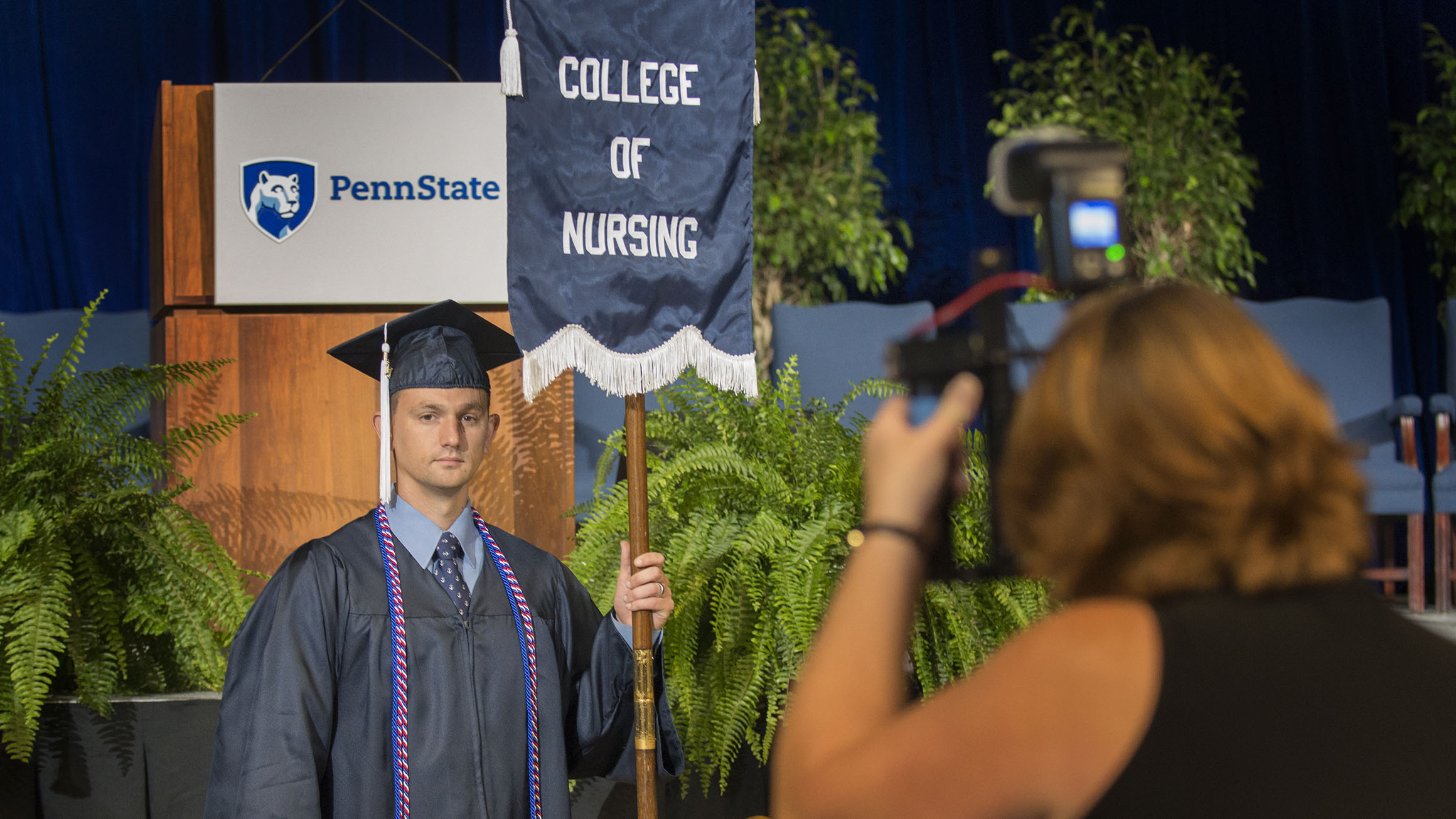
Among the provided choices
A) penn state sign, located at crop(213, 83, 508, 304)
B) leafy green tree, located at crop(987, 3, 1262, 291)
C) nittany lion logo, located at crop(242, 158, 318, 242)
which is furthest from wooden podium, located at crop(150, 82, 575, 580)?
leafy green tree, located at crop(987, 3, 1262, 291)

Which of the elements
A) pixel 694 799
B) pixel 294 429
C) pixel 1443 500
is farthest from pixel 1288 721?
pixel 1443 500

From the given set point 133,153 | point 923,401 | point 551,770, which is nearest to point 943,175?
point 133,153

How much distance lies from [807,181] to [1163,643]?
4564 millimetres

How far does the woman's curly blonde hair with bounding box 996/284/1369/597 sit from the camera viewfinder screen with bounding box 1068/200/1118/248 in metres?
0.13

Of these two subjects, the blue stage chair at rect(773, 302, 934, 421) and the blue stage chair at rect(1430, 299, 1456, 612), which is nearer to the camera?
the blue stage chair at rect(1430, 299, 1456, 612)

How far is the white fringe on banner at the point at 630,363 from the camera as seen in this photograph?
6.24 feet

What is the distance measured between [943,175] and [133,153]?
378 centimetres

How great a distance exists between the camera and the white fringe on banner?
1903 millimetres

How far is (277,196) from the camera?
2660 mm

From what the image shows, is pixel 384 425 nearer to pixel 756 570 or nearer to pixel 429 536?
pixel 429 536

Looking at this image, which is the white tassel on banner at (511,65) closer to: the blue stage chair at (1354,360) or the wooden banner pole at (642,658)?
the wooden banner pole at (642,658)

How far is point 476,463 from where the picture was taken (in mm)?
2020

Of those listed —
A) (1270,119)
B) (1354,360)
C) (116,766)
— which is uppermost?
(1270,119)

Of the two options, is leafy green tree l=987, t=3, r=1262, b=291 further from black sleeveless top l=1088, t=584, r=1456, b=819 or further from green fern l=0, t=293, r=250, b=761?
black sleeveless top l=1088, t=584, r=1456, b=819
